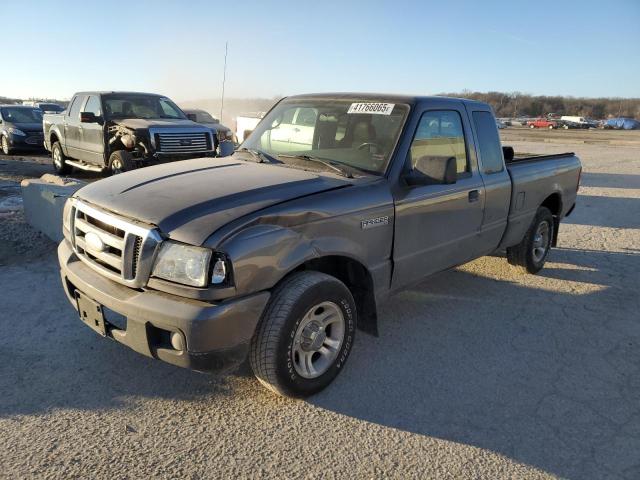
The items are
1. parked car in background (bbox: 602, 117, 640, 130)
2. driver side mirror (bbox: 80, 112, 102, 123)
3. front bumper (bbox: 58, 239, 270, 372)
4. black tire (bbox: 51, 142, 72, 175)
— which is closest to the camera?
front bumper (bbox: 58, 239, 270, 372)

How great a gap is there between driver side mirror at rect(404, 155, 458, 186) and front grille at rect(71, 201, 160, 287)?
73.0 inches

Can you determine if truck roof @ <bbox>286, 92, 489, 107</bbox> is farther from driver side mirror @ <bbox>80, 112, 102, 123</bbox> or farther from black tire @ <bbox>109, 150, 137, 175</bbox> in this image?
driver side mirror @ <bbox>80, 112, 102, 123</bbox>

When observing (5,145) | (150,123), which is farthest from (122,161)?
(5,145)

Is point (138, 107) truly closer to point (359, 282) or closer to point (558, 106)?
point (359, 282)

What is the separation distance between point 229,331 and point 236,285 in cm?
24

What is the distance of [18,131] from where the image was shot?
16.1m

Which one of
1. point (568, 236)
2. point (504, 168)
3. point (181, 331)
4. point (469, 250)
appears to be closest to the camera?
point (181, 331)

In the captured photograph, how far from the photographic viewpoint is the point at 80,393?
308 centimetres

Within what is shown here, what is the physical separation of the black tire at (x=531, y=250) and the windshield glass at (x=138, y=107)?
7881 millimetres

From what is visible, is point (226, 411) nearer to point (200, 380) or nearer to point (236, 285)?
point (200, 380)

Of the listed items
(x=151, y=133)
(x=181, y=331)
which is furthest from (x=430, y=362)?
(x=151, y=133)

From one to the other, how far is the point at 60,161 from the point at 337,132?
1038cm

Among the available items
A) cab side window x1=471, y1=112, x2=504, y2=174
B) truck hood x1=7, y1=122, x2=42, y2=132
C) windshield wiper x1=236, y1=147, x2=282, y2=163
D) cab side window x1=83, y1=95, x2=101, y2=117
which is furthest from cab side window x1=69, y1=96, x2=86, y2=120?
cab side window x1=471, y1=112, x2=504, y2=174

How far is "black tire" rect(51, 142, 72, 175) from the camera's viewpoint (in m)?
12.0
